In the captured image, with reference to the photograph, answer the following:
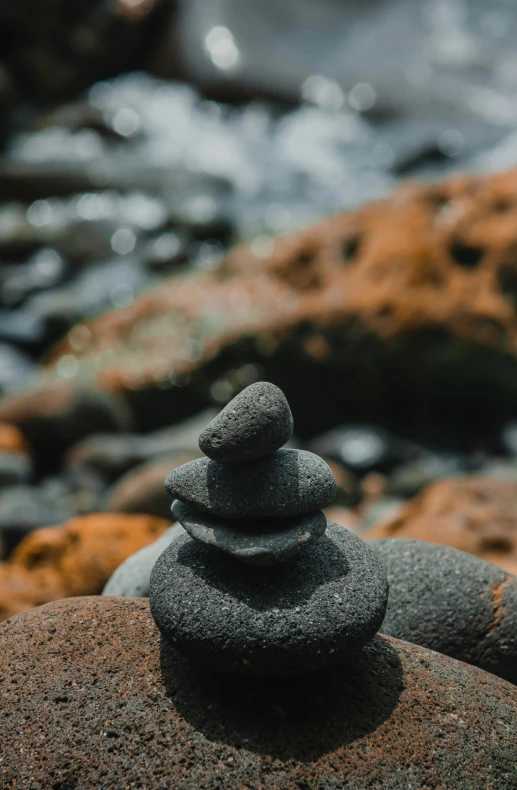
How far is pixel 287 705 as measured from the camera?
2434mm

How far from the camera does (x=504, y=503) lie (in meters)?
4.89

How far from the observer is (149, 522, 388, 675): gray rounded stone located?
2.33 metres

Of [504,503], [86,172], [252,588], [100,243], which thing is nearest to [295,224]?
[100,243]

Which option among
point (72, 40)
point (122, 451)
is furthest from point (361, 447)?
point (72, 40)

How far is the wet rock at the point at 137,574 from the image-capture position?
3324 mm

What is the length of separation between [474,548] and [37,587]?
2.38 metres

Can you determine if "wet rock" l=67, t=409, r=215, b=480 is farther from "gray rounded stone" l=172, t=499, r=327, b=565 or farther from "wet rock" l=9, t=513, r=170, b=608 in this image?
"gray rounded stone" l=172, t=499, r=327, b=565

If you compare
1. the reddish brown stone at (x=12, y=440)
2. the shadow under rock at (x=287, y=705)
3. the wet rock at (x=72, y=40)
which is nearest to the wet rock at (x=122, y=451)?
the reddish brown stone at (x=12, y=440)

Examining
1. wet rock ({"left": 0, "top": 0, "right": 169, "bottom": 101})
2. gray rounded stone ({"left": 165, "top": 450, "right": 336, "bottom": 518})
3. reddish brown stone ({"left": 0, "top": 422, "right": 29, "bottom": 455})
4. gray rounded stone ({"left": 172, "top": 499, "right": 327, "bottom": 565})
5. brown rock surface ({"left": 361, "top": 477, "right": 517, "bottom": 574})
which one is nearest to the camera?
gray rounded stone ({"left": 172, "top": 499, "right": 327, "bottom": 565})

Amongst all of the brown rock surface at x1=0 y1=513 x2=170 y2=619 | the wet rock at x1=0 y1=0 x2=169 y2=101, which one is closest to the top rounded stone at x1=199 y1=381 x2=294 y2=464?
the brown rock surface at x1=0 y1=513 x2=170 y2=619

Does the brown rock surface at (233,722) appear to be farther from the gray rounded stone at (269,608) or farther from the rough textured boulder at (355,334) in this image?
the rough textured boulder at (355,334)

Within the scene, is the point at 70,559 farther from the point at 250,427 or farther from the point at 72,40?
the point at 72,40

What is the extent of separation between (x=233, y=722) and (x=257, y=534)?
22.4 inches

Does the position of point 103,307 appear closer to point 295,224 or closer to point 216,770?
point 295,224
